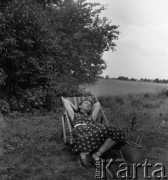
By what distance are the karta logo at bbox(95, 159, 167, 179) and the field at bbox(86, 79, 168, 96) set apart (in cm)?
1136

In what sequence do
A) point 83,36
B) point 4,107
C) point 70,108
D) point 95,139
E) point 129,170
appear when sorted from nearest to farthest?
point 129,170, point 95,139, point 70,108, point 4,107, point 83,36

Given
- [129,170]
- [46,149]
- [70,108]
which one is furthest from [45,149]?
[129,170]

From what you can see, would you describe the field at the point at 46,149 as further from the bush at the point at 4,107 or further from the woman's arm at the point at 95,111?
the woman's arm at the point at 95,111

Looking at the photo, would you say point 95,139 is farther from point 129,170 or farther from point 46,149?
point 46,149

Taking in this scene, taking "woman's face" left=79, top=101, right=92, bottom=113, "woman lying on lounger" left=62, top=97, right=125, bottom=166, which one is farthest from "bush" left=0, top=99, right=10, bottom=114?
"woman lying on lounger" left=62, top=97, right=125, bottom=166

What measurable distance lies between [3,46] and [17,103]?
1.85 metres

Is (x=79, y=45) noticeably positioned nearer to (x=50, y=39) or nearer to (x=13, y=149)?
(x=50, y=39)

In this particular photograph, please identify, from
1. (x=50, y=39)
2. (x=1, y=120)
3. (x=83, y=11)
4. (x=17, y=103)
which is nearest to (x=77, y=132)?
(x=1, y=120)

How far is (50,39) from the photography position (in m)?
11.1

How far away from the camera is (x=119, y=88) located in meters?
18.6

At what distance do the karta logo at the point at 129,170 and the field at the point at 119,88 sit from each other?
11363 millimetres

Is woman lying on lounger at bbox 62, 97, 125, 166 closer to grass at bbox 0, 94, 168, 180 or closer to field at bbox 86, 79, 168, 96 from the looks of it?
grass at bbox 0, 94, 168, 180

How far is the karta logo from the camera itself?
4863 millimetres

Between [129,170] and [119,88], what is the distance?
1359 centimetres
